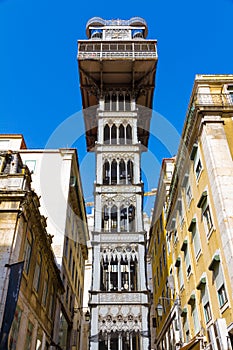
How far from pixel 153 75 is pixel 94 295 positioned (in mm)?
28069

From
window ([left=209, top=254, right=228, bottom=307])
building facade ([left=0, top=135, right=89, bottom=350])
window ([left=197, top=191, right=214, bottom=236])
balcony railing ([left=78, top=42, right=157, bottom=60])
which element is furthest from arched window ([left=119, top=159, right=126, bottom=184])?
window ([left=209, top=254, right=228, bottom=307])

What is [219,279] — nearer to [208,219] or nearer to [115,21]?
[208,219]

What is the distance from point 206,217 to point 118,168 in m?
16.6

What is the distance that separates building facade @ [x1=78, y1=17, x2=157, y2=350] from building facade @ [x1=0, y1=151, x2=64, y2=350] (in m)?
4.60

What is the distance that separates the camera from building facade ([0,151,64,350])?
17.9 metres

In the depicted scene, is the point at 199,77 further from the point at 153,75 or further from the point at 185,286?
the point at 153,75

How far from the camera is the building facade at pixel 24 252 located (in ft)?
58.7

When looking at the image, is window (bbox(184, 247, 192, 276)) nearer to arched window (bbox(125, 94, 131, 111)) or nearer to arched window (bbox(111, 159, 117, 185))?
arched window (bbox(111, 159, 117, 185))

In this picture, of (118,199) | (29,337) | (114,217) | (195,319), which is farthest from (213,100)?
(29,337)

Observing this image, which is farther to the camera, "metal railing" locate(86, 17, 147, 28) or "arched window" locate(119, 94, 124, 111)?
"metal railing" locate(86, 17, 147, 28)

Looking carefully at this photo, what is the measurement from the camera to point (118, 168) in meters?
34.6

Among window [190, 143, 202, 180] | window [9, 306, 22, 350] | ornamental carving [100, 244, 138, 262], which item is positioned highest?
window [190, 143, 202, 180]

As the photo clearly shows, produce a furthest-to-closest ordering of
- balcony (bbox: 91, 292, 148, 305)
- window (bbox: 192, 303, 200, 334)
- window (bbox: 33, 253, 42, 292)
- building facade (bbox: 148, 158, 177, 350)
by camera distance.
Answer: building facade (bbox: 148, 158, 177, 350) < balcony (bbox: 91, 292, 148, 305) < window (bbox: 33, 253, 42, 292) < window (bbox: 192, 303, 200, 334)

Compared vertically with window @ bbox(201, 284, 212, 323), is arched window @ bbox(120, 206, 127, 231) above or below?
above
